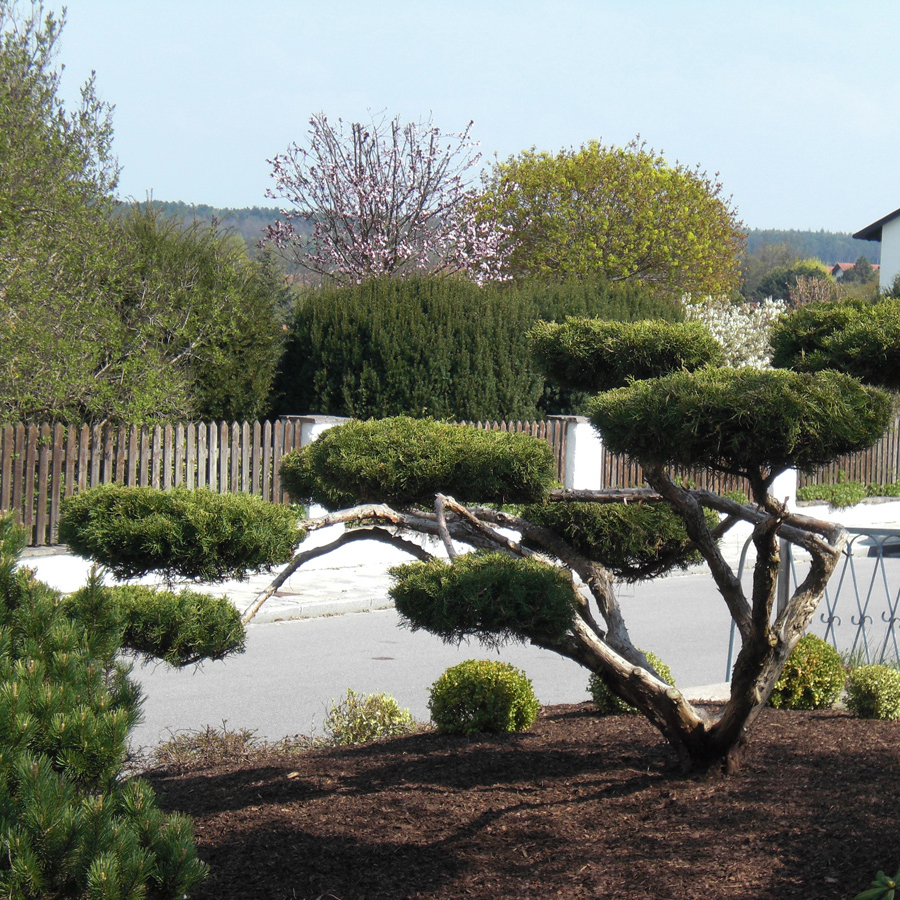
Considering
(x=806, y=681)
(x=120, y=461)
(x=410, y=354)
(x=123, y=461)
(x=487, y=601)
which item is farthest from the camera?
(x=410, y=354)

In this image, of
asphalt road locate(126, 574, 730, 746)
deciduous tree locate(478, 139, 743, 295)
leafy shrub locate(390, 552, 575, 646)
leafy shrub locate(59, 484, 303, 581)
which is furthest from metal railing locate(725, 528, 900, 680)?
deciduous tree locate(478, 139, 743, 295)

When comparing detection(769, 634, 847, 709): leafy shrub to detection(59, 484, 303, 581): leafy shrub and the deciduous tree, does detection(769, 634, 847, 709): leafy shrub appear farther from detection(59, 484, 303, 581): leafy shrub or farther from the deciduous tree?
the deciduous tree

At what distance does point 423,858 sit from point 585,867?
1.93ft

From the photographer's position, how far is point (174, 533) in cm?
353

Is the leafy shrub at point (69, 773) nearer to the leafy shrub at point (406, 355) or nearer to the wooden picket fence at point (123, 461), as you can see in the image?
the wooden picket fence at point (123, 461)

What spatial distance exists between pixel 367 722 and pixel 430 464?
198cm

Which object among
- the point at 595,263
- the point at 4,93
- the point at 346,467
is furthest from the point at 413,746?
the point at 595,263

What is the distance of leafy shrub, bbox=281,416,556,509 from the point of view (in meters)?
4.20

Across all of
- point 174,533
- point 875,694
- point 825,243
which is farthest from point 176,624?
point 825,243

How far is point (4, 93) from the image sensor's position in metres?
10.8

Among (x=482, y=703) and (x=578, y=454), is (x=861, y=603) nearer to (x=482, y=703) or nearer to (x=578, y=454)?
(x=578, y=454)

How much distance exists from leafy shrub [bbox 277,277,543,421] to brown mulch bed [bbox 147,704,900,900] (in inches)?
380

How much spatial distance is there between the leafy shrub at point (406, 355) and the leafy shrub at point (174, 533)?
34.6ft

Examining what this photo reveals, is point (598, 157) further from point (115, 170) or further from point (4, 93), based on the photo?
point (4, 93)
